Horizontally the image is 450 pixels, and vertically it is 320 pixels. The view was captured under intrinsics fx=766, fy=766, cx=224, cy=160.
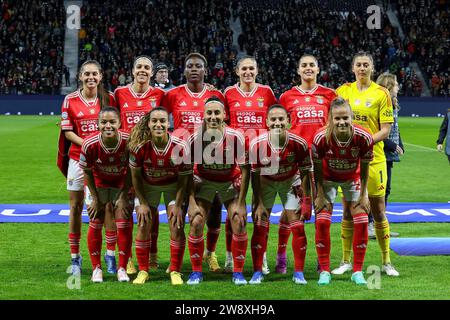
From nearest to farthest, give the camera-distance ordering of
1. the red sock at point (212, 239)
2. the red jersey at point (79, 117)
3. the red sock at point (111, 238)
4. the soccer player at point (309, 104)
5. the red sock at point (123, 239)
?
the red sock at point (123, 239) → the red sock at point (111, 238) → the red jersey at point (79, 117) → the soccer player at point (309, 104) → the red sock at point (212, 239)

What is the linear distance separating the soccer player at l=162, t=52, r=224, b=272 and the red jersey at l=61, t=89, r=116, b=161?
720 mm

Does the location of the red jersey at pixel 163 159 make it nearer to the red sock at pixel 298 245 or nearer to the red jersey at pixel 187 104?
the red jersey at pixel 187 104

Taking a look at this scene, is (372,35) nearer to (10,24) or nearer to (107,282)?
(10,24)

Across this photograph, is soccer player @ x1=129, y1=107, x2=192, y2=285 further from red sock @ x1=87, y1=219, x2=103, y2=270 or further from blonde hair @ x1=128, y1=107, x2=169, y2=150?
red sock @ x1=87, y1=219, x2=103, y2=270

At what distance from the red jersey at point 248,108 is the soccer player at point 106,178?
1.20 meters

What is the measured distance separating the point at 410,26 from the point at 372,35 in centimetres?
298

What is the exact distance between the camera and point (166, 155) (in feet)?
22.0

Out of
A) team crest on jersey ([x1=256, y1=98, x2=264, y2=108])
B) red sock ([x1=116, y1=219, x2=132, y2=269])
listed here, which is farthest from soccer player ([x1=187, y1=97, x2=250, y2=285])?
team crest on jersey ([x1=256, y1=98, x2=264, y2=108])

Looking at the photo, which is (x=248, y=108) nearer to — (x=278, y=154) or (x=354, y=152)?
(x=278, y=154)

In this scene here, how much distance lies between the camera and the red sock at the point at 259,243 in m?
6.89

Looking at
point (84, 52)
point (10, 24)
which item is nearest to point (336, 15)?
point (84, 52)

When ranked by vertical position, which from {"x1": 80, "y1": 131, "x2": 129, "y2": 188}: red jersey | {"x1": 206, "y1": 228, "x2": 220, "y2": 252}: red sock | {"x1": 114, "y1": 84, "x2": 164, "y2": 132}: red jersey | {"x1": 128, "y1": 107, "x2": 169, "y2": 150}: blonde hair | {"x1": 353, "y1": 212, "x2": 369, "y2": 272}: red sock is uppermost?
{"x1": 114, "y1": 84, "x2": 164, "y2": 132}: red jersey

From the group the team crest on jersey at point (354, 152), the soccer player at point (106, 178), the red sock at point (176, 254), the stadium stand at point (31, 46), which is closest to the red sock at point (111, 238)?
the soccer player at point (106, 178)

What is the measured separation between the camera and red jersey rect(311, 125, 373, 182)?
6738 mm
